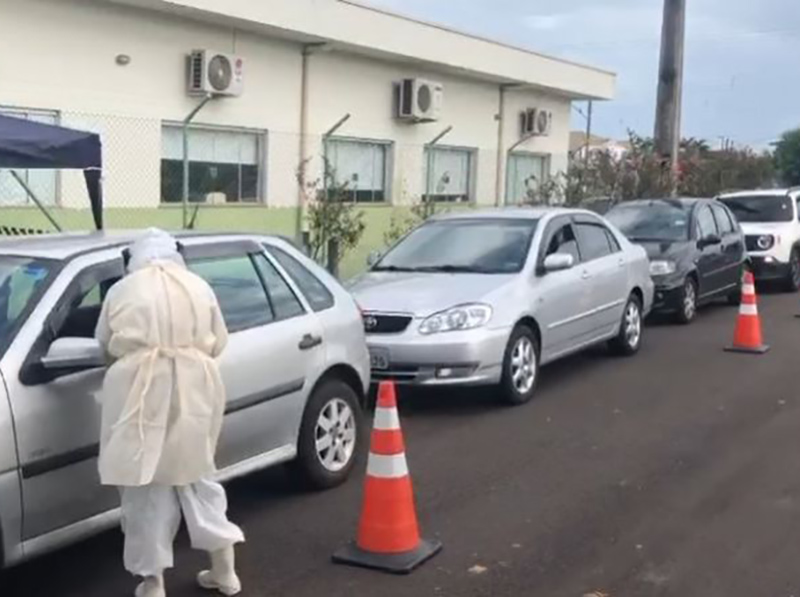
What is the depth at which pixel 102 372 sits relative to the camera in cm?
505

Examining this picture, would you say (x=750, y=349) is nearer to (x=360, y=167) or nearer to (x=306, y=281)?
(x=306, y=281)

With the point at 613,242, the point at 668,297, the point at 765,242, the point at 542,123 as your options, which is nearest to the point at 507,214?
the point at 613,242

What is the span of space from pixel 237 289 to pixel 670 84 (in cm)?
1912

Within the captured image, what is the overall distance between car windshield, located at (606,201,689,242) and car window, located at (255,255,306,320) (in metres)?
9.28

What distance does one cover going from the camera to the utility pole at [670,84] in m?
23.3

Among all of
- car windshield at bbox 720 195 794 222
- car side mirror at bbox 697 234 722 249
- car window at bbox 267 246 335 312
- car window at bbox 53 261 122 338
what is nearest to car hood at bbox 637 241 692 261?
car side mirror at bbox 697 234 722 249

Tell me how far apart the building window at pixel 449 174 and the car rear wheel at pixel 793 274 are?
641 cm

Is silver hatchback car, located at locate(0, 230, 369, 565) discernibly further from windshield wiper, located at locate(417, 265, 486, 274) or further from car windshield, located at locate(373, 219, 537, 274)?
car windshield, located at locate(373, 219, 537, 274)

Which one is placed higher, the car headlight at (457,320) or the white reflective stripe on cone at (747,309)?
the car headlight at (457,320)

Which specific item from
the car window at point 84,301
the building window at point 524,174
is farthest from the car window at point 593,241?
the building window at point 524,174

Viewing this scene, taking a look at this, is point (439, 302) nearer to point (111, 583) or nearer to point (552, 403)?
point (552, 403)

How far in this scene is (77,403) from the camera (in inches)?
195

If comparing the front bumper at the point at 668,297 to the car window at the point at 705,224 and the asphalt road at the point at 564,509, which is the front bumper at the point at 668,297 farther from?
the asphalt road at the point at 564,509

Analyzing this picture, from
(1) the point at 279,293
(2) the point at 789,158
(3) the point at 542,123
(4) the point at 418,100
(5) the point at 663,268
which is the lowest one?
(5) the point at 663,268
